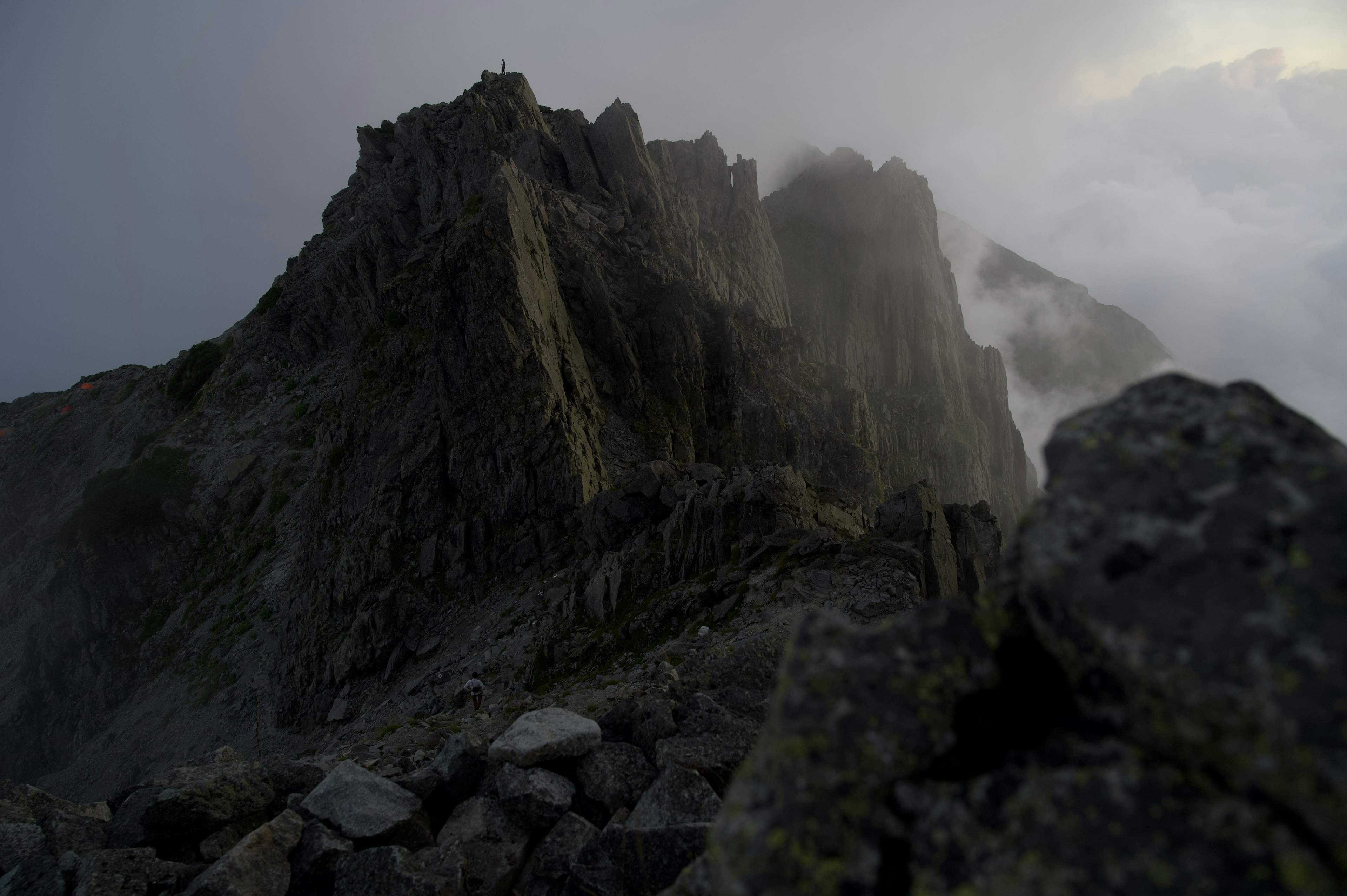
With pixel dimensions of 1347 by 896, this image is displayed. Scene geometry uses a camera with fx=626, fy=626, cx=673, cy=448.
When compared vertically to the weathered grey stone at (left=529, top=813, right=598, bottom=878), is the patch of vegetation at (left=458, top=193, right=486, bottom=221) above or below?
above

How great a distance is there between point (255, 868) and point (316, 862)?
1.79ft

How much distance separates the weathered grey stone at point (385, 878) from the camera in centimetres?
614

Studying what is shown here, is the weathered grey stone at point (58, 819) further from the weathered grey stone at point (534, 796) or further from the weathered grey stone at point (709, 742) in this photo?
the weathered grey stone at point (709, 742)

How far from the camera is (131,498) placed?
2447 inches

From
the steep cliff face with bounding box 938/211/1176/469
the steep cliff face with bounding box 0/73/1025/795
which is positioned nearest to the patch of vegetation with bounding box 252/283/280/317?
the steep cliff face with bounding box 0/73/1025/795

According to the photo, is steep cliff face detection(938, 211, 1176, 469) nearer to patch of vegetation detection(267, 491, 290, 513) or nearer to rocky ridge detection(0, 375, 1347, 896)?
patch of vegetation detection(267, 491, 290, 513)

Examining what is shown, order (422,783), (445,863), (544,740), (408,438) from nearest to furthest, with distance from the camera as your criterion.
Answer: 1. (445,863)
2. (422,783)
3. (544,740)
4. (408,438)

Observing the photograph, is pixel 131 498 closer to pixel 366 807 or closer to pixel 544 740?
pixel 366 807

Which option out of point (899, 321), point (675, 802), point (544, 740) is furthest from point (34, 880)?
point (899, 321)

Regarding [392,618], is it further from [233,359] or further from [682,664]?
[233,359]

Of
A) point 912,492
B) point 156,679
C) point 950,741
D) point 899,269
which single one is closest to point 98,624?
point 156,679

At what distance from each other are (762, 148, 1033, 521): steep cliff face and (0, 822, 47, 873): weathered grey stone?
305 feet

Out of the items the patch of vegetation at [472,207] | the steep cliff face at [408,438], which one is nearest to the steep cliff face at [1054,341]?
the steep cliff face at [408,438]

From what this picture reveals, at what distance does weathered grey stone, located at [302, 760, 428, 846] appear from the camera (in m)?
7.07
